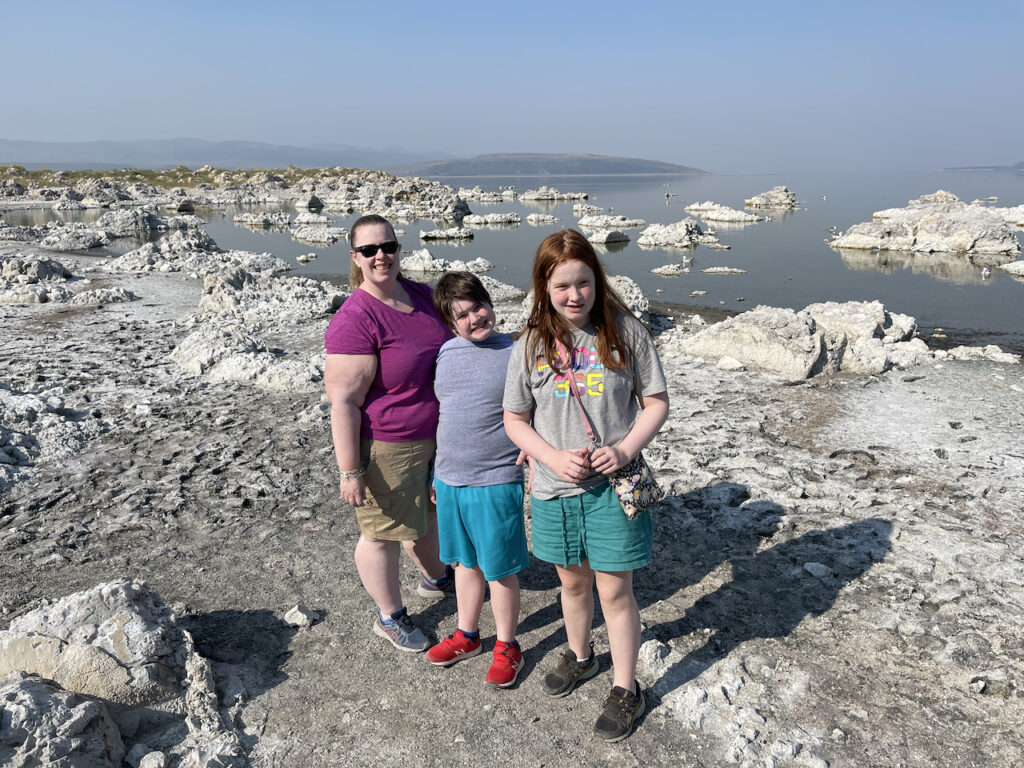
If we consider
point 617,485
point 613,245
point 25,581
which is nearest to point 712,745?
point 617,485

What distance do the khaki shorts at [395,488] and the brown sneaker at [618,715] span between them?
130 centimetres

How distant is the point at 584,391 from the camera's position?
276 cm

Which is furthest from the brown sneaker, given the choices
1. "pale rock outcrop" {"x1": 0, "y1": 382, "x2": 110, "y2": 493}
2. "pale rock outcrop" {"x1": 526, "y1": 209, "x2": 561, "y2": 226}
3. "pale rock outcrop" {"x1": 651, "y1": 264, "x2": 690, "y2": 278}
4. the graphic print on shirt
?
"pale rock outcrop" {"x1": 526, "y1": 209, "x2": 561, "y2": 226}

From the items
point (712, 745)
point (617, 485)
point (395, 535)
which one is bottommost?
point (712, 745)

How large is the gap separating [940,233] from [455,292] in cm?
3168

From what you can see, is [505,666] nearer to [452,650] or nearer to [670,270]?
[452,650]

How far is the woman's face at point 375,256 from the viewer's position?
3123mm

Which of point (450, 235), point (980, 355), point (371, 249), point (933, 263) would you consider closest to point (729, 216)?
point (933, 263)

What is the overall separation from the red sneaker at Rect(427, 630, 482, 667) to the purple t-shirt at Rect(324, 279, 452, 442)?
1.15 meters

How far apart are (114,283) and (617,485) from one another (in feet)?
54.9

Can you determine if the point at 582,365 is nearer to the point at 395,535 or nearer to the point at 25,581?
the point at 395,535

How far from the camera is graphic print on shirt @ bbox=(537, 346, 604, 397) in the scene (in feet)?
8.98

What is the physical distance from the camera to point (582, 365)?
2.76 m

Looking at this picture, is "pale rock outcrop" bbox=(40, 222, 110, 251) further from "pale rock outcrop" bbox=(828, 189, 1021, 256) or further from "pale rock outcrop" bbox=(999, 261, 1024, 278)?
A: "pale rock outcrop" bbox=(999, 261, 1024, 278)
